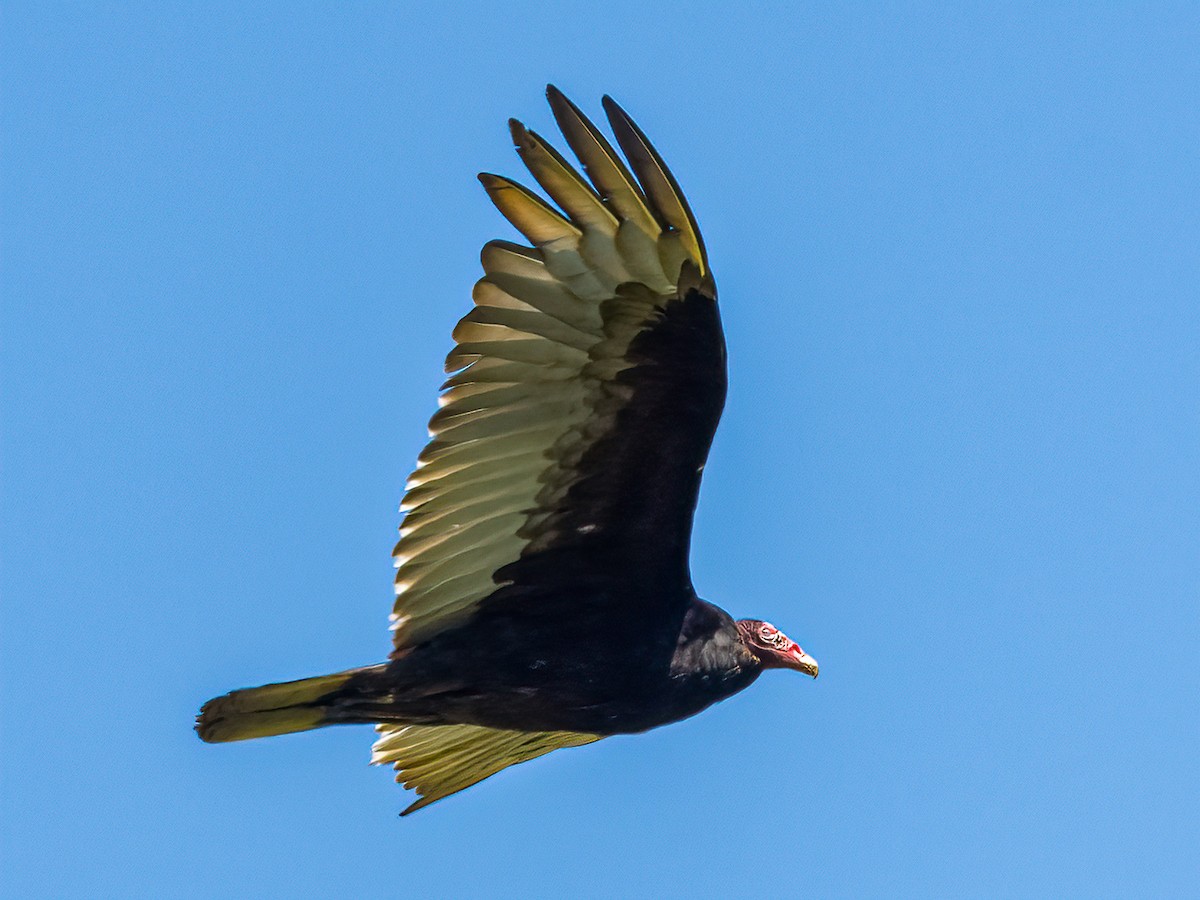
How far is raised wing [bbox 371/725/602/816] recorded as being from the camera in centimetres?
902

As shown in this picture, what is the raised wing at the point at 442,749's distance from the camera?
9023 mm

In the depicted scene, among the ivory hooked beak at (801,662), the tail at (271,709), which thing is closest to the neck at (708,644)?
the ivory hooked beak at (801,662)

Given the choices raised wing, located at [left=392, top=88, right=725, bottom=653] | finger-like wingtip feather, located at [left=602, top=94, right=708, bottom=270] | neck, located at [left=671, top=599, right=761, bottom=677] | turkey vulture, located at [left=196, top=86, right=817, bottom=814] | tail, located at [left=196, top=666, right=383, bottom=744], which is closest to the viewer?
finger-like wingtip feather, located at [left=602, top=94, right=708, bottom=270]

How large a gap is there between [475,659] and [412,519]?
2.13 ft

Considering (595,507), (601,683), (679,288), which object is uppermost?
(679,288)

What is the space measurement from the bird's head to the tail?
1675mm

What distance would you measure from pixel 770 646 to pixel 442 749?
1711 mm

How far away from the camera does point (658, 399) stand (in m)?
7.62

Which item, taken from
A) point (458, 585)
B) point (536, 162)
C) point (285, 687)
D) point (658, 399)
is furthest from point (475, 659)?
point (536, 162)

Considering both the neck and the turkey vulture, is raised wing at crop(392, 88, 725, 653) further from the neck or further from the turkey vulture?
the neck

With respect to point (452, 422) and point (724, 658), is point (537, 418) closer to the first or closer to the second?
point (452, 422)

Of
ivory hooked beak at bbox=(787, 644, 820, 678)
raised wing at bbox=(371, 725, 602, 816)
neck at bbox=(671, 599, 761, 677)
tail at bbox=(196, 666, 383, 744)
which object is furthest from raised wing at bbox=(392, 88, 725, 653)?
raised wing at bbox=(371, 725, 602, 816)

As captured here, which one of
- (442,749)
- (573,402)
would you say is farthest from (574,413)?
(442,749)

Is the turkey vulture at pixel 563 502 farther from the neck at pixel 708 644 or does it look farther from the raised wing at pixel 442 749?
the raised wing at pixel 442 749
